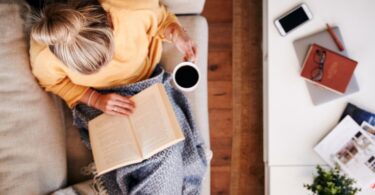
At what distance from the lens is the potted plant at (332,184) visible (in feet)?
3.66

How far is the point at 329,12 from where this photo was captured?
3.87 ft

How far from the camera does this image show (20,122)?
40.6 inches

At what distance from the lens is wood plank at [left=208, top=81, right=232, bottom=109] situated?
65.2 inches

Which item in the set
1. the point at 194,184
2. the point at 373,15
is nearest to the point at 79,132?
the point at 194,184

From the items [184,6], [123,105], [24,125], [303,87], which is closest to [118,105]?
[123,105]

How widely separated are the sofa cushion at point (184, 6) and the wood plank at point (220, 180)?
0.70m

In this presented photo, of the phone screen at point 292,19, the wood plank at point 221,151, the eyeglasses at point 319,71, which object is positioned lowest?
the wood plank at point 221,151

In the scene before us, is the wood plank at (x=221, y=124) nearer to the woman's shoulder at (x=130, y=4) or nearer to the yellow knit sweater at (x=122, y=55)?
the yellow knit sweater at (x=122, y=55)

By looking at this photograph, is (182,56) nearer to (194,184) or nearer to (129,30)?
(129,30)

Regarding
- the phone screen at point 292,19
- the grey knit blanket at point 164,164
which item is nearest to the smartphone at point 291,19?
the phone screen at point 292,19

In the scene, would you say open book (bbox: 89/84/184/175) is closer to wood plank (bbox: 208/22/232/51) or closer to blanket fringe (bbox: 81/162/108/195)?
blanket fringe (bbox: 81/162/108/195)

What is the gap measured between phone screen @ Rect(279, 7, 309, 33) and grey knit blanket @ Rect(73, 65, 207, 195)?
0.38 m

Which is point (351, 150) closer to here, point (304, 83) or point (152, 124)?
point (304, 83)

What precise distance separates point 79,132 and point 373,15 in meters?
0.96
